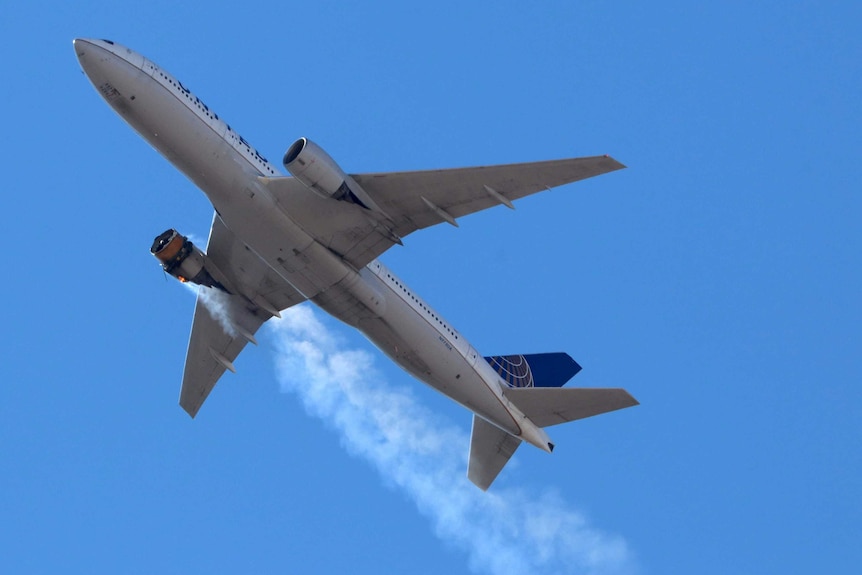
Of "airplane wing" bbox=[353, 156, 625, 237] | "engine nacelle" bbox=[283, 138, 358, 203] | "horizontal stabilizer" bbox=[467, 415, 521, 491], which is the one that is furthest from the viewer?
"horizontal stabilizer" bbox=[467, 415, 521, 491]

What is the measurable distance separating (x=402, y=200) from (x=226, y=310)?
1134 centimetres

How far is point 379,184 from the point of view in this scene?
134 feet

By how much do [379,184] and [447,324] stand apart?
7.12 m

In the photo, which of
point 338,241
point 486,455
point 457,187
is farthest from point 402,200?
point 486,455

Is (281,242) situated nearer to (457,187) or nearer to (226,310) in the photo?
(457,187)

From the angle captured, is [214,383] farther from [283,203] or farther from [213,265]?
[283,203]

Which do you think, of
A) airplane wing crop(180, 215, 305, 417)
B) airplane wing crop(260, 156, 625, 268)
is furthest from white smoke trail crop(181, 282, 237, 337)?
airplane wing crop(260, 156, 625, 268)

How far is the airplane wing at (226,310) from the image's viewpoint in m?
46.8

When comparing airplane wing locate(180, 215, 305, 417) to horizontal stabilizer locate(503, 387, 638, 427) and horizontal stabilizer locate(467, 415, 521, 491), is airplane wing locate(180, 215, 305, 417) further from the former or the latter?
horizontal stabilizer locate(503, 387, 638, 427)

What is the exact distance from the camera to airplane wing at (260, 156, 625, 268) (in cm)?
3966

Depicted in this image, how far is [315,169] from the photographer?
39656 millimetres

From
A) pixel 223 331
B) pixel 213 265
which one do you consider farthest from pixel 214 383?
pixel 213 265

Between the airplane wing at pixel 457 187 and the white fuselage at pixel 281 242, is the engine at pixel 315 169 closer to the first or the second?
the airplane wing at pixel 457 187

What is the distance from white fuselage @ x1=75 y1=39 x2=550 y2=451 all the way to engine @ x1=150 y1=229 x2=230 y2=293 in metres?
3.87
